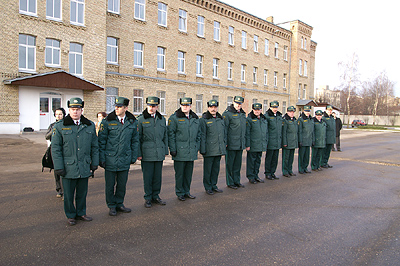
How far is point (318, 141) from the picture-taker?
10586 mm

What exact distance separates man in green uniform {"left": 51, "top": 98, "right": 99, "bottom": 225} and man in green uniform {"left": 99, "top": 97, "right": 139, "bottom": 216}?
284 millimetres

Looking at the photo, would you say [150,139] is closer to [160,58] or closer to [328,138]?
[328,138]

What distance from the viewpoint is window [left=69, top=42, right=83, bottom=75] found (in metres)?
21.2

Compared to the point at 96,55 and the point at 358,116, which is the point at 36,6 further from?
the point at 358,116

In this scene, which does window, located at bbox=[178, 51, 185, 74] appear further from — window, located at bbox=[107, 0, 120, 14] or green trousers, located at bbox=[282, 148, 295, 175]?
green trousers, located at bbox=[282, 148, 295, 175]

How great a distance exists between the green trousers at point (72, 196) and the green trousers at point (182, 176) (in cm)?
208

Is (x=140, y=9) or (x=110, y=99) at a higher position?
(x=140, y=9)

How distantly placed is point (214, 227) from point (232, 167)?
3029mm

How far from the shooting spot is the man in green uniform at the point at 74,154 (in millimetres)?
4941

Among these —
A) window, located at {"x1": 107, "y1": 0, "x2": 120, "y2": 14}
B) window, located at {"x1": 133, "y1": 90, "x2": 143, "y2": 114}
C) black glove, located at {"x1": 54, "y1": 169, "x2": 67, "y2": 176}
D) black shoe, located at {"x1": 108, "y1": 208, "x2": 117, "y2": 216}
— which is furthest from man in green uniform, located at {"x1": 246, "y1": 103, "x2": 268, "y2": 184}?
window, located at {"x1": 107, "y1": 0, "x2": 120, "y2": 14}

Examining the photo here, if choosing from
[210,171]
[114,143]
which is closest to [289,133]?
[210,171]

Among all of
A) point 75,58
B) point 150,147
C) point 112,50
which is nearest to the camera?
point 150,147

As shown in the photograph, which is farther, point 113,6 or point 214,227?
point 113,6

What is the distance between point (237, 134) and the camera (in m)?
7.88
